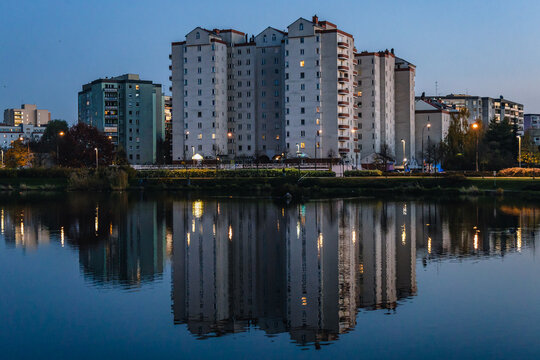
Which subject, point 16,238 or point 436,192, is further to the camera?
point 436,192

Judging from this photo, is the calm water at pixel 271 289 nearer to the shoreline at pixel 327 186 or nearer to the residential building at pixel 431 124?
the shoreline at pixel 327 186

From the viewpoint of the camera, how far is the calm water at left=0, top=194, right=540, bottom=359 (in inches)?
643

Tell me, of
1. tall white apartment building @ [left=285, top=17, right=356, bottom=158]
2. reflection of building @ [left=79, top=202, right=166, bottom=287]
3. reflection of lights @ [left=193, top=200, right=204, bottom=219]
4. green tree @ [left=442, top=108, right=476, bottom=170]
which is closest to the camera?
reflection of building @ [left=79, top=202, right=166, bottom=287]

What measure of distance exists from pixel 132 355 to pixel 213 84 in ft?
371

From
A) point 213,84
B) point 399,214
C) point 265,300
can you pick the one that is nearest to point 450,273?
point 265,300

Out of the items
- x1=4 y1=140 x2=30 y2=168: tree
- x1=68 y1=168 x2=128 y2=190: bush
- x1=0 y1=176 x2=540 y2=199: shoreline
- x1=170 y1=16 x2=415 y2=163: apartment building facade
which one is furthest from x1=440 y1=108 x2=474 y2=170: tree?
x1=4 y1=140 x2=30 y2=168: tree

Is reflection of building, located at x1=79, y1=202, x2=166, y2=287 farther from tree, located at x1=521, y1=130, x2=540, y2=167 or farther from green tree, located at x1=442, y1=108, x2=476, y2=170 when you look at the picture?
tree, located at x1=521, y1=130, x2=540, y2=167

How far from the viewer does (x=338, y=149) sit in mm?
120125

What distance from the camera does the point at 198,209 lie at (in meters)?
52.8

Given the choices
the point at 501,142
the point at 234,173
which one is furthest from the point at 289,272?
the point at 501,142

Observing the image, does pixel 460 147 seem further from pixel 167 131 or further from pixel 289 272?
pixel 289 272

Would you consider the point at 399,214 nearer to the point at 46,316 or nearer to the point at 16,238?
the point at 16,238

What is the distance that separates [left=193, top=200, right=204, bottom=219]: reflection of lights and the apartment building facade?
60.4 meters

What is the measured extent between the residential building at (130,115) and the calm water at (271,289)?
121 meters
